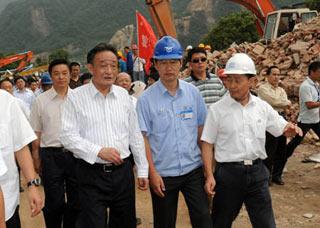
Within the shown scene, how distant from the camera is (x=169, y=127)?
10.7 ft

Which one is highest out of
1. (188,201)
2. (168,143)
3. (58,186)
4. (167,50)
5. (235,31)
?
(167,50)

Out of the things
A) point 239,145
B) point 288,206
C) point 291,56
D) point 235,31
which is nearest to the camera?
point 239,145

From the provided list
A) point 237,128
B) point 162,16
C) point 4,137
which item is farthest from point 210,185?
point 162,16

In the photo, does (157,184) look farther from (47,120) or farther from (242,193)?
(47,120)

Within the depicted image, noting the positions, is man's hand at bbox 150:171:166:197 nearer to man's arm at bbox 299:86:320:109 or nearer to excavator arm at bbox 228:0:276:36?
man's arm at bbox 299:86:320:109

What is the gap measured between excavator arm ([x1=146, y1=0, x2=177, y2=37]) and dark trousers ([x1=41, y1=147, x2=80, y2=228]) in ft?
32.7

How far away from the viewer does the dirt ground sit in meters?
4.96

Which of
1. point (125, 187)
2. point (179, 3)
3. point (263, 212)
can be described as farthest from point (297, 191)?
point (179, 3)

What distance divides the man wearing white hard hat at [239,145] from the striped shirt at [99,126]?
1.76 feet

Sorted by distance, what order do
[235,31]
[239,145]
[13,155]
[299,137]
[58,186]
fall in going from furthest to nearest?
[235,31], [299,137], [58,186], [239,145], [13,155]

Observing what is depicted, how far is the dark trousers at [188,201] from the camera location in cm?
326

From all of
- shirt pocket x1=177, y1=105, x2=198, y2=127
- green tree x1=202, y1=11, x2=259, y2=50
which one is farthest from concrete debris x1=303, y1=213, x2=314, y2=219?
green tree x1=202, y1=11, x2=259, y2=50

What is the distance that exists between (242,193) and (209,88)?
1494 mm

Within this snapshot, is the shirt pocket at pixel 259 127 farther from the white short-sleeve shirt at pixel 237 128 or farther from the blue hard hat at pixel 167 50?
the blue hard hat at pixel 167 50
